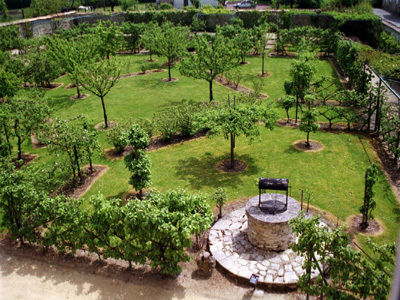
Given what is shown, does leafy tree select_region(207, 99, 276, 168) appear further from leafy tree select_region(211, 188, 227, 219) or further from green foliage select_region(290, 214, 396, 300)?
green foliage select_region(290, 214, 396, 300)

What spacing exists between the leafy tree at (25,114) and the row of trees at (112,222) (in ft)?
15.5

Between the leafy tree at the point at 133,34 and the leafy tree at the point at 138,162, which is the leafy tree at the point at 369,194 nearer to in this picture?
the leafy tree at the point at 138,162

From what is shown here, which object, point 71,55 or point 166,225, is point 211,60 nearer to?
point 71,55

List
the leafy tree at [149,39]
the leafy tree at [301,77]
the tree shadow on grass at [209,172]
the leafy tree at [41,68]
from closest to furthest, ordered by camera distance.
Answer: the tree shadow on grass at [209,172] → the leafy tree at [301,77] → the leafy tree at [41,68] → the leafy tree at [149,39]

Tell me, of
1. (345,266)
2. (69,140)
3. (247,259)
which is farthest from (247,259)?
(69,140)

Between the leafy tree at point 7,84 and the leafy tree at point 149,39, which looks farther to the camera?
the leafy tree at point 149,39

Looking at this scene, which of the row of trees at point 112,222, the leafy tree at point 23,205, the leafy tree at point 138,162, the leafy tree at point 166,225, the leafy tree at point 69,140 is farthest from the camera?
the leafy tree at point 69,140

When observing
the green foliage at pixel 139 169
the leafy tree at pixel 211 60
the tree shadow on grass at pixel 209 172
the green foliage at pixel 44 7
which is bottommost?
the tree shadow on grass at pixel 209 172

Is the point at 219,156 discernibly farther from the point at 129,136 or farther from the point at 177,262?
the point at 177,262

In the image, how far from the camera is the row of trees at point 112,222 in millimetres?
10961

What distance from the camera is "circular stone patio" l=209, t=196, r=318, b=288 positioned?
36.8 ft

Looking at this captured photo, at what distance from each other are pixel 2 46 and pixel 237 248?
110 feet

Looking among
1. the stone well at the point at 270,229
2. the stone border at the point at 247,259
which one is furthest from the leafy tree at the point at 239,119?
the stone well at the point at 270,229

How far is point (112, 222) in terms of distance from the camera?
38.1ft
